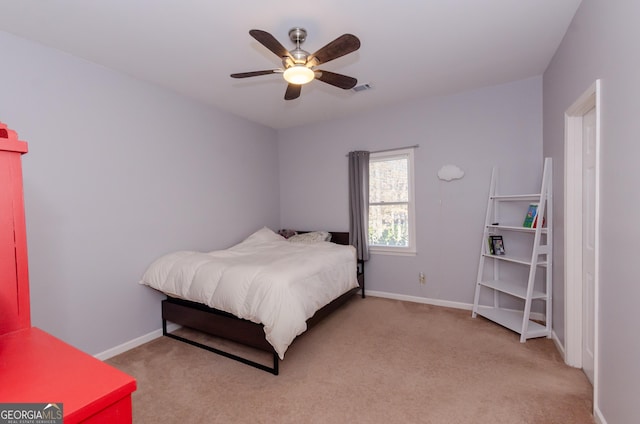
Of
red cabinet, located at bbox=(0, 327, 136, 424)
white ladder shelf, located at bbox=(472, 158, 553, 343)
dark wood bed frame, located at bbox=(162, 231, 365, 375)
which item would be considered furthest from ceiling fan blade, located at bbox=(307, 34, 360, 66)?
white ladder shelf, located at bbox=(472, 158, 553, 343)

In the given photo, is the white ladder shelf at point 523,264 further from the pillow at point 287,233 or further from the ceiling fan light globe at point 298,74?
the pillow at point 287,233

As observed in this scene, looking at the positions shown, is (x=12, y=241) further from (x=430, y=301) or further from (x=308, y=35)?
(x=430, y=301)

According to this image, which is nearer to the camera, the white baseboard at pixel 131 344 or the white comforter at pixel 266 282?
the white comforter at pixel 266 282

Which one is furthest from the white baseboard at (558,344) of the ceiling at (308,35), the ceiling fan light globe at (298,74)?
the ceiling fan light globe at (298,74)

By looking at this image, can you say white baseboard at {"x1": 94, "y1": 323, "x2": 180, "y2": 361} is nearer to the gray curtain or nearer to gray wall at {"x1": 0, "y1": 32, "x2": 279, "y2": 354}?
gray wall at {"x1": 0, "y1": 32, "x2": 279, "y2": 354}

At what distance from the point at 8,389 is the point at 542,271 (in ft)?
13.0

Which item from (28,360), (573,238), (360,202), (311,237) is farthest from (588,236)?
(28,360)

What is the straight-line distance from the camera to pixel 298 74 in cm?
215

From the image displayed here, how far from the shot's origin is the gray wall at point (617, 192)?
143cm

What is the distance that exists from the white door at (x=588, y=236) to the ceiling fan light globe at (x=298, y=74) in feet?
6.73

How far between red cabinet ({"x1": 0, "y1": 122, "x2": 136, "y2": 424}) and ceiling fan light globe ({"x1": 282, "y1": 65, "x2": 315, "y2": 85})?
1663mm

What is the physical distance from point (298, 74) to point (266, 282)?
5.18ft

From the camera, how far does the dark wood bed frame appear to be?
7.85 feet

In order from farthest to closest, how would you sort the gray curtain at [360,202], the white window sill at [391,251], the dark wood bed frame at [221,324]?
1. the gray curtain at [360,202]
2. the white window sill at [391,251]
3. the dark wood bed frame at [221,324]
